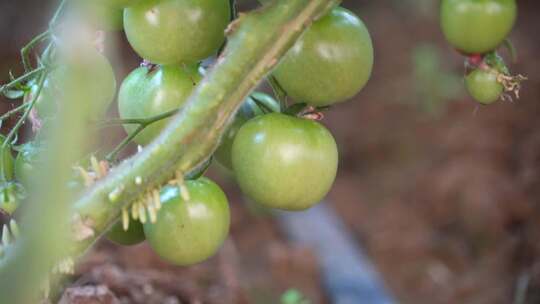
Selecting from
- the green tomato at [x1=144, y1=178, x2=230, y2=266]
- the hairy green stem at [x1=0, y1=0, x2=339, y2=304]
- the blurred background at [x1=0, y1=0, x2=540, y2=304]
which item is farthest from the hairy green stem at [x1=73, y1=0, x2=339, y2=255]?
the blurred background at [x1=0, y1=0, x2=540, y2=304]

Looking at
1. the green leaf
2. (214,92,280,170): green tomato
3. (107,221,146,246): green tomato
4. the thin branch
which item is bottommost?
(107,221,146,246): green tomato

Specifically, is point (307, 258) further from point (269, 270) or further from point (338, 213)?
point (338, 213)

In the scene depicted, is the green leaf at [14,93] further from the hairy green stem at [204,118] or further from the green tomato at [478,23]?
the green tomato at [478,23]

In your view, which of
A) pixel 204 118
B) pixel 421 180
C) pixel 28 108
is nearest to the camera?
pixel 204 118

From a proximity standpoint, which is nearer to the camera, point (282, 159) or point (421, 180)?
point (282, 159)

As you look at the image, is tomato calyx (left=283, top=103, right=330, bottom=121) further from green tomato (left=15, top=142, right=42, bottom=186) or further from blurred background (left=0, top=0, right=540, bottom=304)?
blurred background (left=0, top=0, right=540, bottom=304)

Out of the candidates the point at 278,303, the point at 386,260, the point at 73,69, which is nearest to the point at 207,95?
the point at 73,69

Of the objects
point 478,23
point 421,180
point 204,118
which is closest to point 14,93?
point 204,118

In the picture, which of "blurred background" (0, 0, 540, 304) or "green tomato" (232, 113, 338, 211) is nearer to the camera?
"green tomato" (232, 113, 338, 211)

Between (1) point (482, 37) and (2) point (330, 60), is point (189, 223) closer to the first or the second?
(2) point (330, 60)
